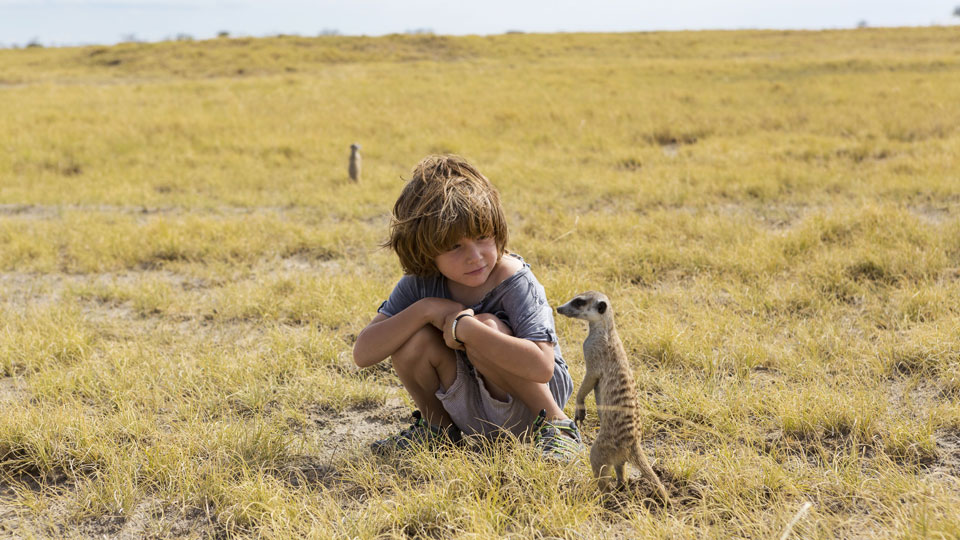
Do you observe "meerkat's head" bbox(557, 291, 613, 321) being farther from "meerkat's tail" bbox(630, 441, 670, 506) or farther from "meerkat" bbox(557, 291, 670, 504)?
"meerkat's tail" bbox(630, 441, 670, 506)

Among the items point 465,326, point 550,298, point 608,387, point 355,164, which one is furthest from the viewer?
point 355,164

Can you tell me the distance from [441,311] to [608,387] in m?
0.67

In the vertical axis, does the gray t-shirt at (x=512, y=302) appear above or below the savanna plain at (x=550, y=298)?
above

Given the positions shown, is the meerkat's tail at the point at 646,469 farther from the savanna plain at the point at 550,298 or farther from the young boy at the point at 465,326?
the young boy at the point at 465,326

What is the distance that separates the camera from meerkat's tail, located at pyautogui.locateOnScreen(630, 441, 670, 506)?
2291mm

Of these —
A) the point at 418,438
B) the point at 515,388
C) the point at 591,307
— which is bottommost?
the point at 418,438

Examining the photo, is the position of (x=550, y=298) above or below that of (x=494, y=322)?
below

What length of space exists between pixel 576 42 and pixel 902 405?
37.8 meters

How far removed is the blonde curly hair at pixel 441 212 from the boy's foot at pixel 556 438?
67 cm

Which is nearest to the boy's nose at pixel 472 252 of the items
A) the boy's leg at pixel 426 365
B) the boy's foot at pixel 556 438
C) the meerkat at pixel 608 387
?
the boy's leg at pixel 426 365

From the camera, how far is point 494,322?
2559 mm

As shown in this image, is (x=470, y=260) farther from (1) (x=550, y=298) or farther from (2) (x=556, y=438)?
(1) (x=550, y=298)

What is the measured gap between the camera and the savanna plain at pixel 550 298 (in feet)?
7.97

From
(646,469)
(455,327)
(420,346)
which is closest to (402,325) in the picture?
(420,346)
